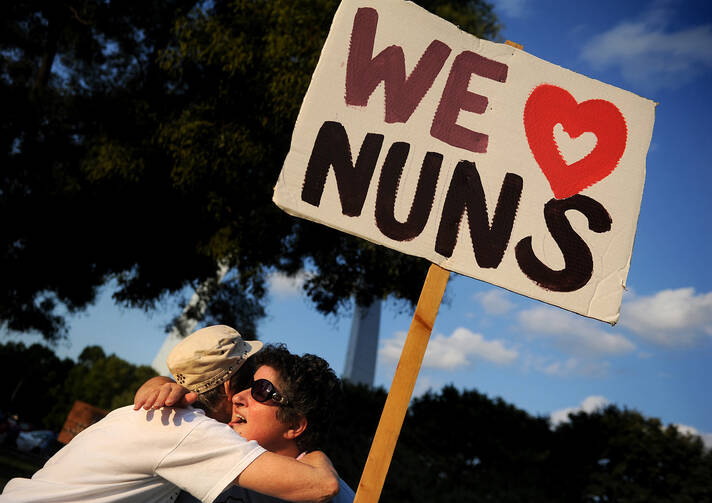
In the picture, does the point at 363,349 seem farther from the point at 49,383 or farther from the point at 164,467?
the point at 164,467

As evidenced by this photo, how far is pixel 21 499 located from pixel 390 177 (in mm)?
1617

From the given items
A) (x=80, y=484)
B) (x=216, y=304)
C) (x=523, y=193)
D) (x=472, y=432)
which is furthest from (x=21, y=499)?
(x=472, y=432)

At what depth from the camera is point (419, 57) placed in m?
2.57

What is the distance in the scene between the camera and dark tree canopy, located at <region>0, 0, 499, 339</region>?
32.9ft

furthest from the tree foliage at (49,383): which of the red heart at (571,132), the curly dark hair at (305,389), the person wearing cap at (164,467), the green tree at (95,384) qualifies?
the red heart at (571,132)

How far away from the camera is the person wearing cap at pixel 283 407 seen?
2381mm

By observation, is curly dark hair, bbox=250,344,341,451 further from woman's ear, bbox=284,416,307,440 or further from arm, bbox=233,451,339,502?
arm, bbox=233,451,339,502

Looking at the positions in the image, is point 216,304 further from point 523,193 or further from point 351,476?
point 523,193

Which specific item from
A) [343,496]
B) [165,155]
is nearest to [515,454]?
[165,155]

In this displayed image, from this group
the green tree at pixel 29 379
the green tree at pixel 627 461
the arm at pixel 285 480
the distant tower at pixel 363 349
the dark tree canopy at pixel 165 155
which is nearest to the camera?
the arm at pixel 285 480

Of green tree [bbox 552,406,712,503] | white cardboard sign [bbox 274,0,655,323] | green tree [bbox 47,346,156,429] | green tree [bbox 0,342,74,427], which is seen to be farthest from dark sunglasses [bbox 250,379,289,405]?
green tree [bbox 0,342,74,427]

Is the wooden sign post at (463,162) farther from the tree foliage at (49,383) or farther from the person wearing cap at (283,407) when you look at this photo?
the tree foliage at (49,383)

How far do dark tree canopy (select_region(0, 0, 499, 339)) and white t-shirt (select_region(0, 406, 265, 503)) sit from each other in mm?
7842

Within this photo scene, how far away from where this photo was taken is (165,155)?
10.8m
